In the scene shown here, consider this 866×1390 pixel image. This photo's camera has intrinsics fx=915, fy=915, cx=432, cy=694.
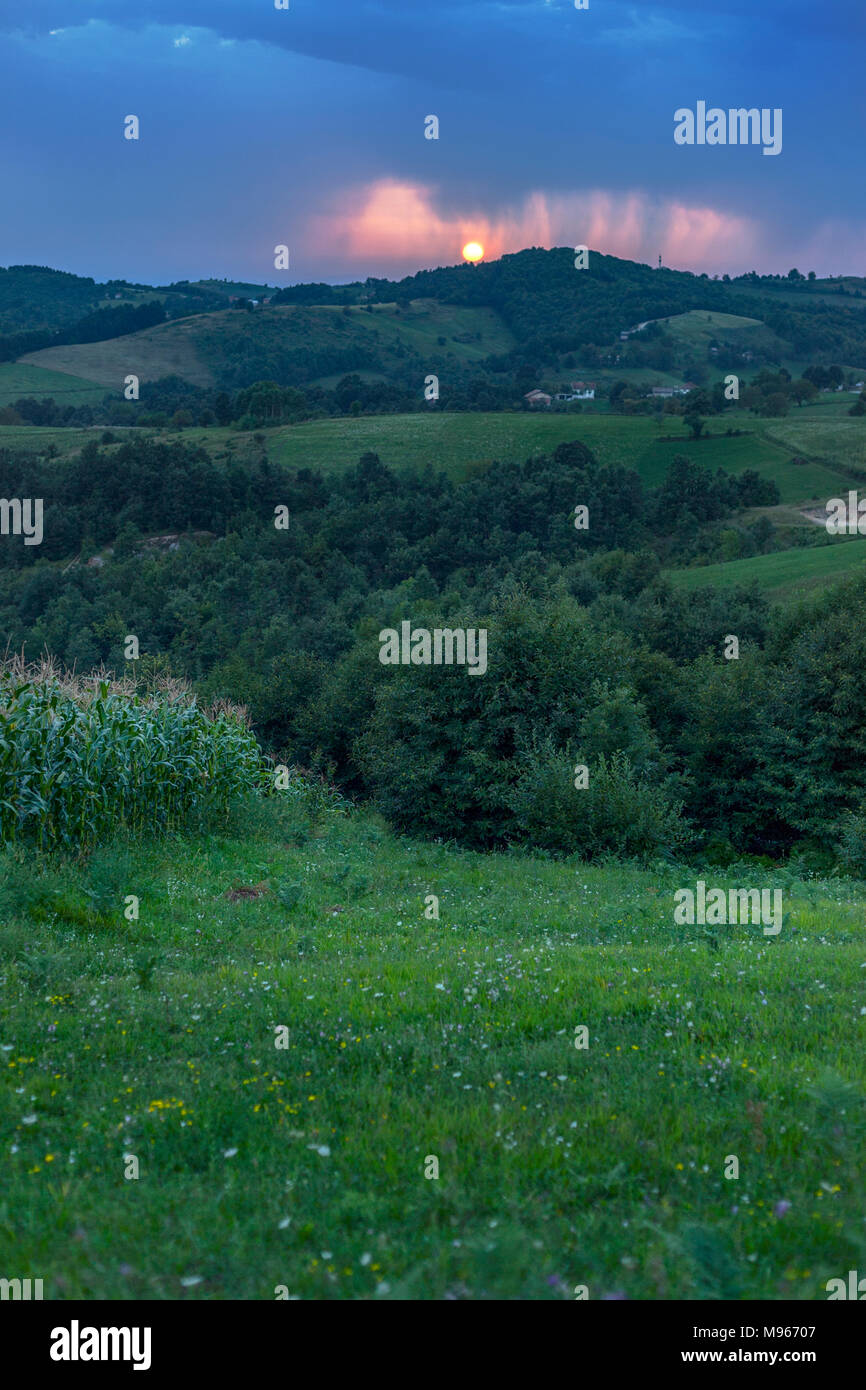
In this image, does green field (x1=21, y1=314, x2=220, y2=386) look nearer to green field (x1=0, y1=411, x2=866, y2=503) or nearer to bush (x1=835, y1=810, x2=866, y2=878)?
green field (x1=0, y1=411, x2=866, y2=503)

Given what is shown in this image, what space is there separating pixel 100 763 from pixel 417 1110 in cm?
983

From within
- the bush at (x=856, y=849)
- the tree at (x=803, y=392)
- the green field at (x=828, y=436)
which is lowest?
the bush at (x=856, y=849)

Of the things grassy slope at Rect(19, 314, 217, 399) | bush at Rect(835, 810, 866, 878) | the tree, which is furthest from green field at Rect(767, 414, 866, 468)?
grassy slope at Rect(19, 314, 217, 399)

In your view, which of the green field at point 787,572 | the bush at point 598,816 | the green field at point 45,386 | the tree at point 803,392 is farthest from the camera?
the green field at point 45,386

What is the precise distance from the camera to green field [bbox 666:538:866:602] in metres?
53.6

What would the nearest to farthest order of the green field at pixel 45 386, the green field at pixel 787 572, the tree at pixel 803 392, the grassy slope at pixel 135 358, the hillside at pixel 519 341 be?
the green field at pixel 787 572 → the tree at pixel 803 392 → the green field at pixel 45 386 → the grassy slope at pixel 135 358 → the hillside at pixel 519 341

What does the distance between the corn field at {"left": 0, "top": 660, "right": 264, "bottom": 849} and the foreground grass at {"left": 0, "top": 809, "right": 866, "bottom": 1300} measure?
2.92 m

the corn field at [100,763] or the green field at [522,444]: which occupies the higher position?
the green field at [522,444]

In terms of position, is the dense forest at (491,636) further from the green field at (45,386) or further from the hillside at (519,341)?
the hillside at (519,341)

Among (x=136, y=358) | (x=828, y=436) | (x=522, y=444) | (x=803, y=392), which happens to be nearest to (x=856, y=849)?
(x=522, y=444)

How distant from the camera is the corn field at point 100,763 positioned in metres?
13.1

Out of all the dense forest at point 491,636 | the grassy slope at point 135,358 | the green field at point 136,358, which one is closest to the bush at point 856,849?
the dense forest at point 491,636

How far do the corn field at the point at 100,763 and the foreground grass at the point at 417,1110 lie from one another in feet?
9.58

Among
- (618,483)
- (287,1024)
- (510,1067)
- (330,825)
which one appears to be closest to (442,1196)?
(510,1067)
